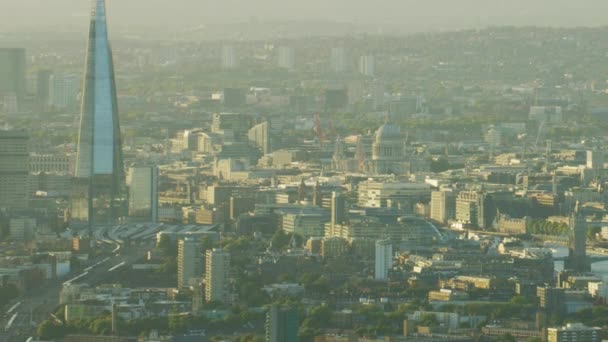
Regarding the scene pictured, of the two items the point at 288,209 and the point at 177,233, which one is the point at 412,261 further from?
the point at 288,209

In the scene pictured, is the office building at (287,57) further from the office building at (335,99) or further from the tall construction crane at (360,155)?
the tall construction crane at (360,155)

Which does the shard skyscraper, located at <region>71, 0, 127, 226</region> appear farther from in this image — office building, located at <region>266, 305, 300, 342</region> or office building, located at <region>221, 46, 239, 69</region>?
office building, located at <region>221, 46, 239, 69</region>

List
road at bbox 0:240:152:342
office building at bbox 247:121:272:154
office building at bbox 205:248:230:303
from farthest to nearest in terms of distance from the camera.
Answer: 1. office building at bbox 247:121:272:154
2. office building at bbox 205:248:230:303
3. road at bbox 0:240:152:342

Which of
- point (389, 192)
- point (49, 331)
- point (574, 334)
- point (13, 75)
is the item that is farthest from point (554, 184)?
point (574, 334)

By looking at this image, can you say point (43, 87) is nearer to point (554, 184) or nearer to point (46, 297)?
point (554, 184)

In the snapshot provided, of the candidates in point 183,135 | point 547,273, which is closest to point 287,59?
point 183,135

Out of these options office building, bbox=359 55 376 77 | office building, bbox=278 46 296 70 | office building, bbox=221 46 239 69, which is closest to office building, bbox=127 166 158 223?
office building, bbox=221 46 239 69
